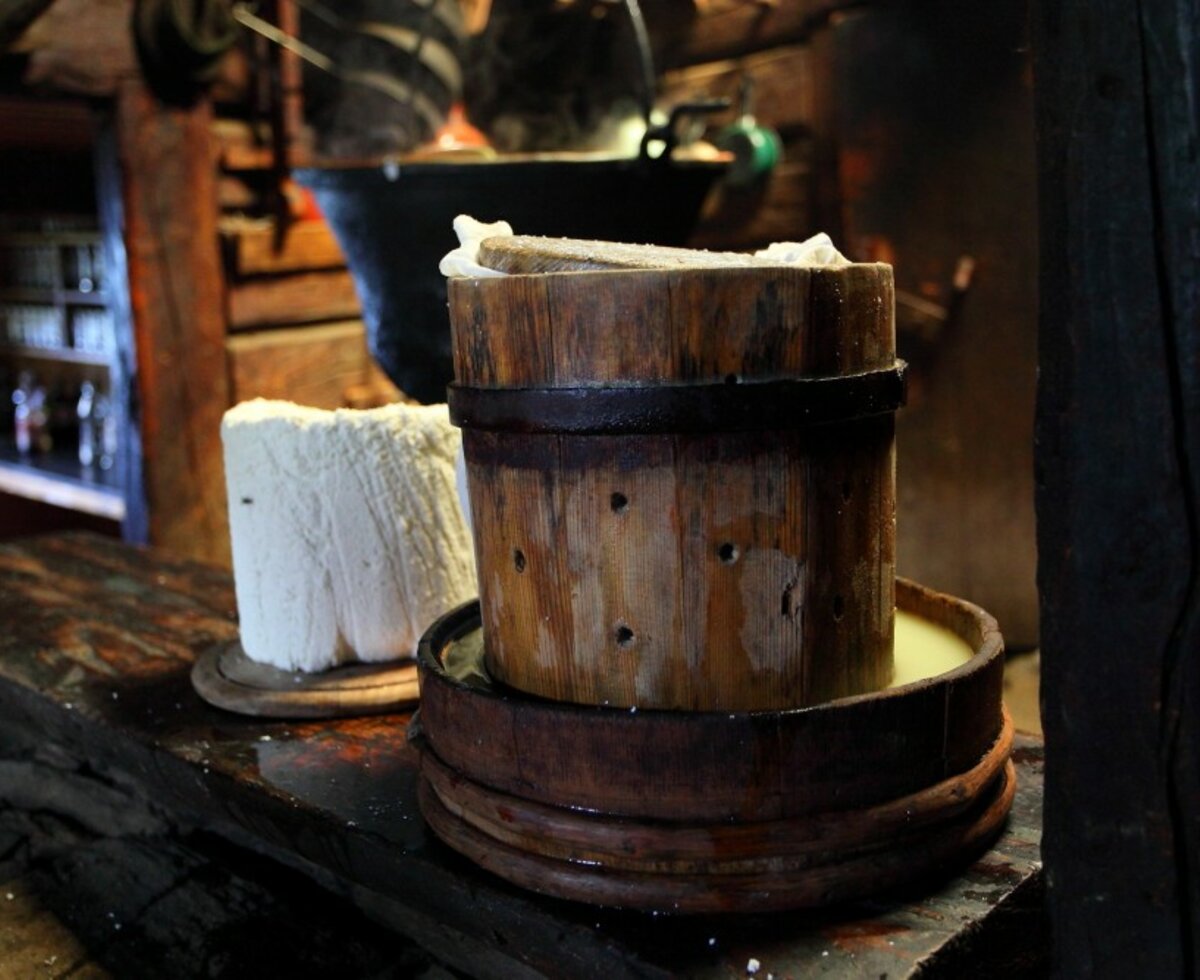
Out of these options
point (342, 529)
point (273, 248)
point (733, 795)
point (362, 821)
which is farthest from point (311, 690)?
point (273, 248)

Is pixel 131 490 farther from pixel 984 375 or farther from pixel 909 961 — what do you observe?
pixel 909 961

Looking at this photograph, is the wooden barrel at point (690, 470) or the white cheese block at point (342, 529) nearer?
the wooden barrel at point (690, 470)

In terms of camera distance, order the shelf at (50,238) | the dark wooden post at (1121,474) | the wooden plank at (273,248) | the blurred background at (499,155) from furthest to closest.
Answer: the shelf at (50,238) < the wooden plank at (273,248) < the blurred background at (499,155) < the dark wooden post at (1121,474)

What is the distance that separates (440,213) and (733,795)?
2.34 meters

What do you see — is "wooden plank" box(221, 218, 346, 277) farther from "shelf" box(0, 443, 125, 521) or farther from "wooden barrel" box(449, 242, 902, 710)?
"wooden barrel" box(449, 242, 902, 710)

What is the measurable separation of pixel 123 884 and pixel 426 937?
23.3 inches

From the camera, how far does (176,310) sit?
5000mm

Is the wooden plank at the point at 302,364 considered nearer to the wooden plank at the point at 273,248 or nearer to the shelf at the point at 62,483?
the wooden plank at the point at 273,248

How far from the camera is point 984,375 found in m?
4.57

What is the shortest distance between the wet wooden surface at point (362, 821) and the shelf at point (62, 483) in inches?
131

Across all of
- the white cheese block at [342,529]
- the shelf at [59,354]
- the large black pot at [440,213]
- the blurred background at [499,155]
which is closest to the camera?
the white cheese block at [342,529]

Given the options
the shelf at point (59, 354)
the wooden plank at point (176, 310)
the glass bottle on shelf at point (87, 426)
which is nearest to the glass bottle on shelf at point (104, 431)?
the glass bottle on shelf at point (87, 426)

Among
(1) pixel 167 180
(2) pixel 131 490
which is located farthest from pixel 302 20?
(2) pixel 131 490

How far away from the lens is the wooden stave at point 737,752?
1.46 meters
